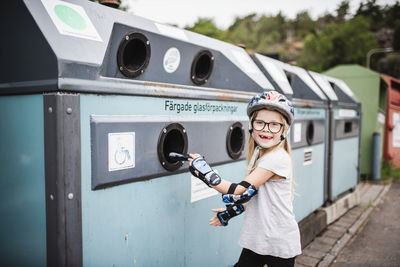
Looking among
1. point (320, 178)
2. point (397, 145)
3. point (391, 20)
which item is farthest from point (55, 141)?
point (391, 20)

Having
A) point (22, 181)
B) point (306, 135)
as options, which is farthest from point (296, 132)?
point (22, 181)

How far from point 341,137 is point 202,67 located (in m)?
2.71

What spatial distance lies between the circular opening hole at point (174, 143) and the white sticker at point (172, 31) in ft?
1.68

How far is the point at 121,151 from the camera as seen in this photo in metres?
1.41

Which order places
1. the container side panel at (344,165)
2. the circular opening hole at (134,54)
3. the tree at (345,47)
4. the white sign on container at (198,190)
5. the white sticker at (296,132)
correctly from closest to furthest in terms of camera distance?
the circular opening hole at (134,54) → the white sign on container at (198,190) → the white sticker at (296,132) → the container side panel at (344,165) → the tree at (345,47)

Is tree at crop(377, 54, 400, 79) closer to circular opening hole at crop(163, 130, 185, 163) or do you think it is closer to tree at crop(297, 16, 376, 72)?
tree at crop(297, 16, 376, 72)

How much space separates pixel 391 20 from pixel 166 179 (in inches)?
2412

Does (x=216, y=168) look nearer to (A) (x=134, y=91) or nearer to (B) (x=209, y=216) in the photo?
(B) (x=209, y=216)

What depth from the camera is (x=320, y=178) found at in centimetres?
373

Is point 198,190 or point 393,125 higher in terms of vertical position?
point 393,125

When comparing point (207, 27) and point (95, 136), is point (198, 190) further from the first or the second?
point (207, 27)

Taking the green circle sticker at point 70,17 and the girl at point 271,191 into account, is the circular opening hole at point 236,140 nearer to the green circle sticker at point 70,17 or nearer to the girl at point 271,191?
A: the girl at point 271,191

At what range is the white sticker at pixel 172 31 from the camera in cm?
175

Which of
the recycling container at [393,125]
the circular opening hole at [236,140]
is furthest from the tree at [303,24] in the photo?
the circular opening hole at [236,140]
